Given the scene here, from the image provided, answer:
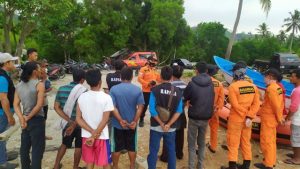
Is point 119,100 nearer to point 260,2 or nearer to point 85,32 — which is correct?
point 260,2

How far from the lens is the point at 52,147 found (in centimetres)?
637

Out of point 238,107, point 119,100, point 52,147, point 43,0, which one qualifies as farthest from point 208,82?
point 43,0

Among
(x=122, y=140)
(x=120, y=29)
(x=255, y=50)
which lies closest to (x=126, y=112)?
(x=122, y=140)

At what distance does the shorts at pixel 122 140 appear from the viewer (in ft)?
15.5

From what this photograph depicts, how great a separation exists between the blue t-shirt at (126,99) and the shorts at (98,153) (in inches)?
20.6

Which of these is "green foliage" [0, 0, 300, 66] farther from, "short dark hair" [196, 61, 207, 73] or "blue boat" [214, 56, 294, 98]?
"short dark hair" [196, 61, 207, 73]

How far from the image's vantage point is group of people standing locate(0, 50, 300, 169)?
420 centimetres

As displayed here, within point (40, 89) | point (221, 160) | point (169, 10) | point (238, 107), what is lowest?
point (221, 160)

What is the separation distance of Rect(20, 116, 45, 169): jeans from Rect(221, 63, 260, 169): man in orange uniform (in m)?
2.94

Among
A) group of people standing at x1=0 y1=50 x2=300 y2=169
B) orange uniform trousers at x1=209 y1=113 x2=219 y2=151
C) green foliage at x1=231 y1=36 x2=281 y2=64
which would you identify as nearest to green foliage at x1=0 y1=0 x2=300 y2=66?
green foliage at x1=231 y1=36 x2=281 y2=64

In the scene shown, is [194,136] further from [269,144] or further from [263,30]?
[263,30]

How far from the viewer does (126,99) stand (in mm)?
4625

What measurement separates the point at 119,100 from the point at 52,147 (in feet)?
8.08

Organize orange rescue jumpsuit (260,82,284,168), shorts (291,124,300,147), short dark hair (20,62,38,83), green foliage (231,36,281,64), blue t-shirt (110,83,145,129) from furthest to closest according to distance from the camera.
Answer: green foliage (231,36,281,64)
shorts (291,124,300,147)
orange rescue jumpsuit (260,82,284,168)
blue t-shirt (110,83,145,129)
short dark hair (20,62,38,83)
